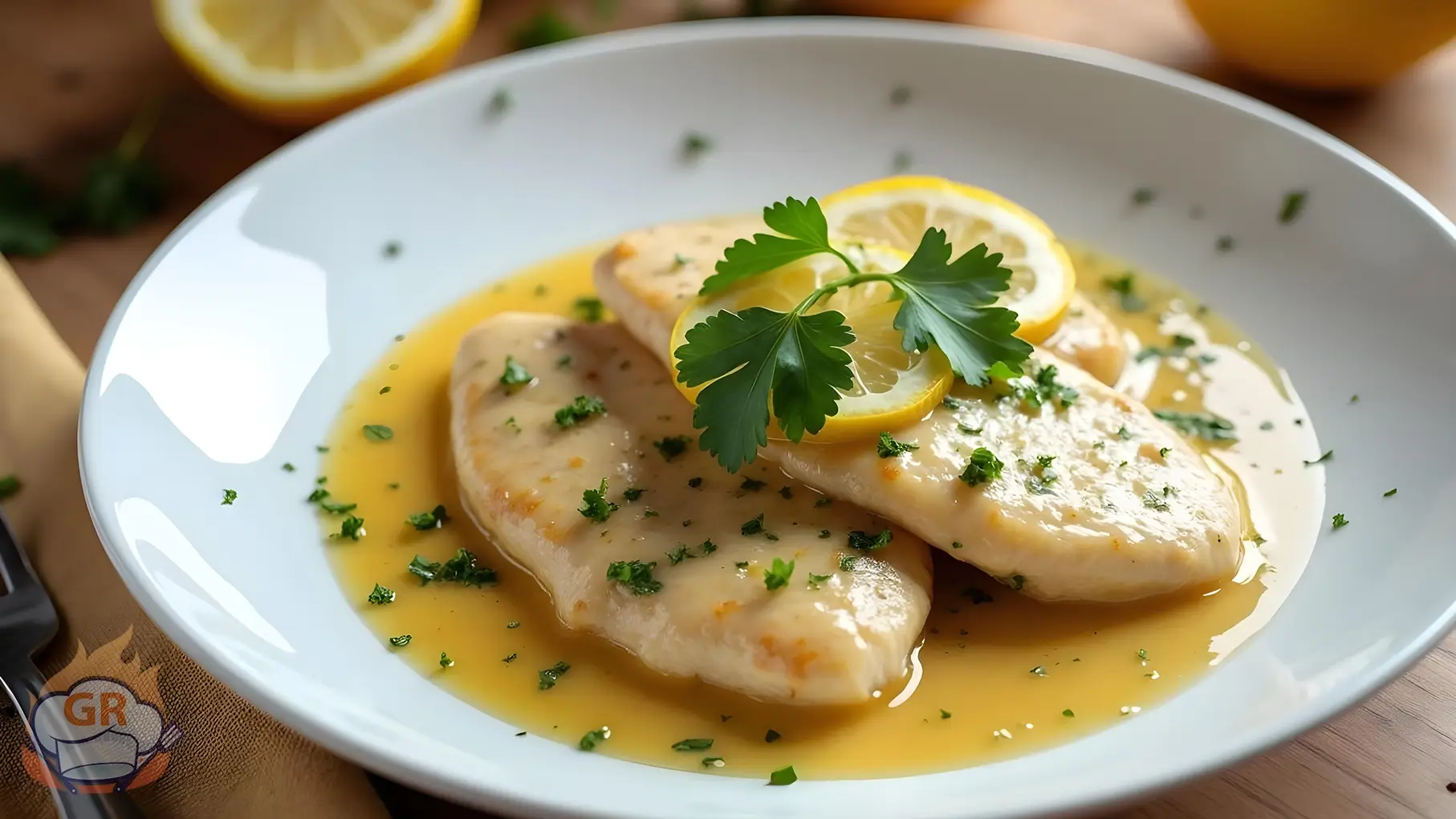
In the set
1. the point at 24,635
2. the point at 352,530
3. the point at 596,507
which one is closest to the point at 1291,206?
the point at 596,507

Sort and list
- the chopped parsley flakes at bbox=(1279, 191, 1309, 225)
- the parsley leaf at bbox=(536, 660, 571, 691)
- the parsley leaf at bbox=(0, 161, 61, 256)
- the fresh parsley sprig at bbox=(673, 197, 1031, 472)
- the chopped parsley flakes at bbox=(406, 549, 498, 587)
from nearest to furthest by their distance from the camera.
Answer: the parsley leaf at bbox=(536, 660, 571, 691), the fresh parsley sprig at bbox=(673, 197, 1031, 472), the chopped parsley flakes at bbox=(406, 549, 498, 587), the chopped parsley flakes at bbox=(1279, 191, 1309, 225), the parsley leaf at bbox=(0, 161, 61, 256)

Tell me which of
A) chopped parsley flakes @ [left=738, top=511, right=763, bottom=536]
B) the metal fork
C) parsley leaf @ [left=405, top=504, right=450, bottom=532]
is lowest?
the metal fork

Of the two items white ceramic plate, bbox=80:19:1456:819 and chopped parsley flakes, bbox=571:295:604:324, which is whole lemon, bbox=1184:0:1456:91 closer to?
white ceramic plate, bbox=80:19:1456:819

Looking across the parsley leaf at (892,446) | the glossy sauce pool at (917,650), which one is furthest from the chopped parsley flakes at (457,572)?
the parsley leaf at (892,446)

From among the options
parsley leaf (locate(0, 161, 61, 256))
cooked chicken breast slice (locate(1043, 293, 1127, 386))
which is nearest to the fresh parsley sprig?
cooked chicken breast slice (locate(1043, 293, 1127, 386))

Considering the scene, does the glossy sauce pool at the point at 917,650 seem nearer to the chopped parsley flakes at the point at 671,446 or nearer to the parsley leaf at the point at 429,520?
the parsley leaf at the point at 429,520

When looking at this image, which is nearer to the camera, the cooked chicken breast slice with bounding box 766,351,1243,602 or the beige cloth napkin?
the beige cloth napkin
